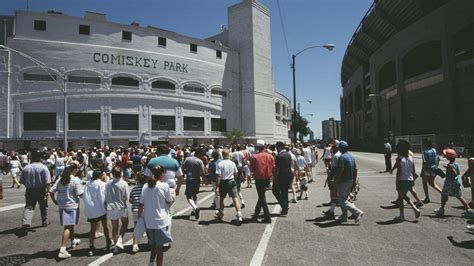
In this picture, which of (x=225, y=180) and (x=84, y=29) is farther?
(x=84, y=29)

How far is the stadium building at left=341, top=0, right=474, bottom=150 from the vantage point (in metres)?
32.2

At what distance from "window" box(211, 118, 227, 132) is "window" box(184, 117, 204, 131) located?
8.28ft

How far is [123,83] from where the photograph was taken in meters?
42.7

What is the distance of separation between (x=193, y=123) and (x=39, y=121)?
2050 centimetres

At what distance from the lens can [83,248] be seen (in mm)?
6055

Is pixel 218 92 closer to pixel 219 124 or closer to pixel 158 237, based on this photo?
pixel 219 124

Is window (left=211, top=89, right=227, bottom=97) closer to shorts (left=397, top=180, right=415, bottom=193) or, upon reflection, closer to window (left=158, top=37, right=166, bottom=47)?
window (left=158, top=37, right=166, bottom=47)

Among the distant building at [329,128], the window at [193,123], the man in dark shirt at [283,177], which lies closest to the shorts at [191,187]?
the man in dark shirt at [283,177]

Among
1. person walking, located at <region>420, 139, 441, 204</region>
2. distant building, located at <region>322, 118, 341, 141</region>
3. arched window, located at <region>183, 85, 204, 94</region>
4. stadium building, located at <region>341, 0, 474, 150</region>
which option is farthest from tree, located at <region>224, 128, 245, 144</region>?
distant building, located at <region>322, 118, 341, 141</region>

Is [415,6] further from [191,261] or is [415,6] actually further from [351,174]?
[191,261]

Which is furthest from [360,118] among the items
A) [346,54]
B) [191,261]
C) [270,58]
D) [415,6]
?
[191,261]

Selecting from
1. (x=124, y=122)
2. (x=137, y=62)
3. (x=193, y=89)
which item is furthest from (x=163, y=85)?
(x=124, y=122)

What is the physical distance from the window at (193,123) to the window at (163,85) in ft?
17.2

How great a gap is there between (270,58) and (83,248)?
5800 cm
